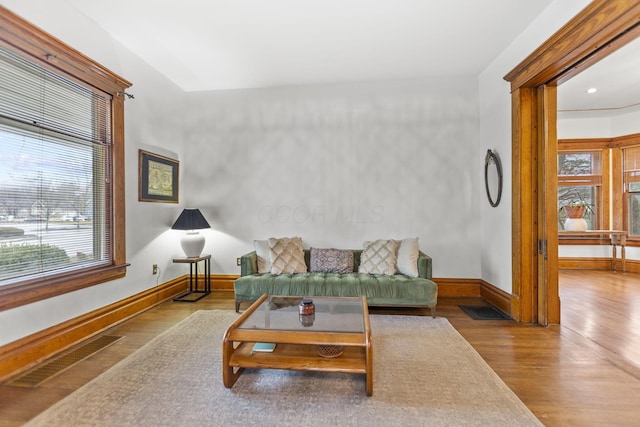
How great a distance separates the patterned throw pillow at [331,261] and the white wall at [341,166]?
1.13 feet

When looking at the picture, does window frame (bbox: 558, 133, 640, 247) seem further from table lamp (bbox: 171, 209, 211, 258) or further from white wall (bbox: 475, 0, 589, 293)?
table lamp (bbox: 171, 209, 211, 258)

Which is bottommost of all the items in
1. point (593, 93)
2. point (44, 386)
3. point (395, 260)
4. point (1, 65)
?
point (44, 386)

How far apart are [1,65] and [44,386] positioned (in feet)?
7.25

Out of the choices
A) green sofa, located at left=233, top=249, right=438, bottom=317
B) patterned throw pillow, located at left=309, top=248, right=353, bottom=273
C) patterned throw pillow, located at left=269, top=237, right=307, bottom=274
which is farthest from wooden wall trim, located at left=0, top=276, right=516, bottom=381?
patterned throw pillow, located at left=309, top=248, right=353, bottom=273

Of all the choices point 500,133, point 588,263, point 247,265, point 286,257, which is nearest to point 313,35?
point 500,133

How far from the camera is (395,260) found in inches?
138

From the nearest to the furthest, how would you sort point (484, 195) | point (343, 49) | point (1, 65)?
point (1, 65) < point (343, 49) < point (484, 195)

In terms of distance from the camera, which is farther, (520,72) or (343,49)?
(343,49)

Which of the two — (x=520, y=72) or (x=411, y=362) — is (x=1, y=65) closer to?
(x=411, y=362)

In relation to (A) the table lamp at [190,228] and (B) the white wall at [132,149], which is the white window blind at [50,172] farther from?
(A) the table lamp at [190,228]

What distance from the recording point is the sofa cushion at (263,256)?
3.58m

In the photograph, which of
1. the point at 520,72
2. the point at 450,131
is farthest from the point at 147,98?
the point at 520,72

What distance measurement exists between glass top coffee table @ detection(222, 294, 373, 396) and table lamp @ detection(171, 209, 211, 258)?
199 cm

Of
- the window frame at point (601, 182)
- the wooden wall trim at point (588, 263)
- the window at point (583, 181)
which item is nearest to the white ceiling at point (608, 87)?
the window frame at point (601, 182)
